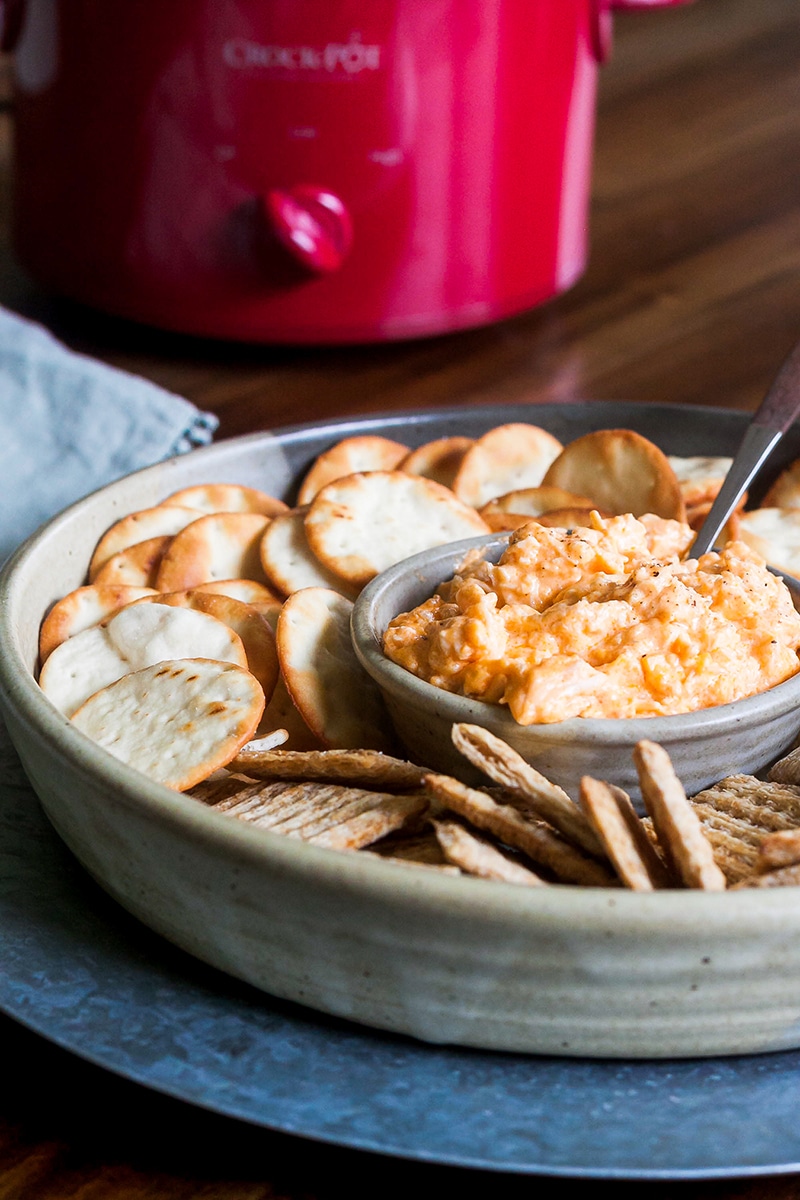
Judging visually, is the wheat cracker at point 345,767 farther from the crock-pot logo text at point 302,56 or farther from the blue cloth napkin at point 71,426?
the crock-pot logo text at point 302,56

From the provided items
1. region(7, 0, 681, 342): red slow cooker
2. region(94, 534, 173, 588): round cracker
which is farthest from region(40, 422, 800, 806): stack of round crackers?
region(7, 0, 681, 342): red slow cooker

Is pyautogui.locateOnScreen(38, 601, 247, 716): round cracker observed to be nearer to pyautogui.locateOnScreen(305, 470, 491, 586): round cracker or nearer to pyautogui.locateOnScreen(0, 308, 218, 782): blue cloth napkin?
pyautogui.locateOnScreen(305, 470, 491, 586): round cracker

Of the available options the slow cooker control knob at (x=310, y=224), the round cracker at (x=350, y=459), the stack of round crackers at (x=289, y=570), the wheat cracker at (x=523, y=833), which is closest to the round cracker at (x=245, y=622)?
the stack of round crackers at (x=289, y=570)

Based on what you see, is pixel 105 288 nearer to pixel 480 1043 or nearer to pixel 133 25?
pixel 133 25

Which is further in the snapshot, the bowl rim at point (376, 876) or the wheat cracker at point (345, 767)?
the wheat cracker at point (345, 767)

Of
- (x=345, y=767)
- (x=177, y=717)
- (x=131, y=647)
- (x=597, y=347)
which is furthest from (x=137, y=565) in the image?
(x=597, y=347)

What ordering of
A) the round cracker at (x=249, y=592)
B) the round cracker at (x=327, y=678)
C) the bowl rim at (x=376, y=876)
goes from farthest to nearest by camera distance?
the round cracker at (x=249, y=592) → the round cracker at (x=327, y=678) → the bowl rim at (x=376, y=876)
